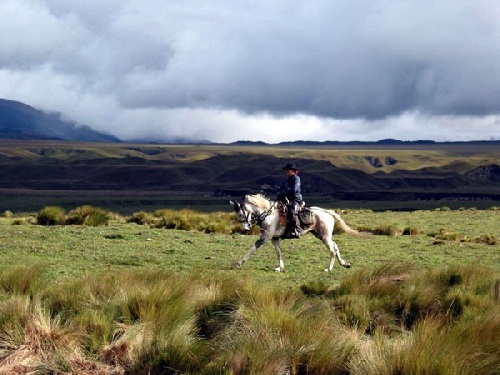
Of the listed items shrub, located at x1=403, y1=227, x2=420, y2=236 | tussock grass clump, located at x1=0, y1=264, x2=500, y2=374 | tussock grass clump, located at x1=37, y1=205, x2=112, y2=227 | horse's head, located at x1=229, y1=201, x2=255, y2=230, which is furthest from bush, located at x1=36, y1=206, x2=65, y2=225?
tussock grass clump, located at x1=0, y1=264, x2=500, y2=374

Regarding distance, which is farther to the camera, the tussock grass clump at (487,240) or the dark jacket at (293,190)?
the tussock grass clump at (487,240)

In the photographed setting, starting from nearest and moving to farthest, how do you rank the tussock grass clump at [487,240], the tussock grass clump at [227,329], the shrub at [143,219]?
the tussock grass clump at [227,329] → the tussock grass clump at [487,240] → the shrub at [143,219]

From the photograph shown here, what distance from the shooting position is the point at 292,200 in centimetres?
1548

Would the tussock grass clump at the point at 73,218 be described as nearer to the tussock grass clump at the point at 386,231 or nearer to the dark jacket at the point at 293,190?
the tussock grass clump at the point at 386,231

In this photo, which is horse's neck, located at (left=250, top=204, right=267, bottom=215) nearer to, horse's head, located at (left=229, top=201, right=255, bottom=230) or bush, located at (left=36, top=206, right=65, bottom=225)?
horse's head, located at (left=229, top=201, right=255, bottom=230)

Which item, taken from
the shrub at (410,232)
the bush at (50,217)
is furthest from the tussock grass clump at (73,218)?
the shrub at (410,232)

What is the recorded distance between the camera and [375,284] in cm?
1148

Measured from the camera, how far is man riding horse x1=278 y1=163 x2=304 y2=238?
608 inches

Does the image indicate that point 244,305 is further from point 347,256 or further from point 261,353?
point 347,256

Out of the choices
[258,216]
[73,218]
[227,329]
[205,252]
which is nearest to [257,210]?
[258,216]

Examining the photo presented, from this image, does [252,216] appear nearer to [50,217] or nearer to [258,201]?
[258,201]

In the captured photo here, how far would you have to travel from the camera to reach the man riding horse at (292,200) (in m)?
15.4

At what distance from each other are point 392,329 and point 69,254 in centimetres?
909

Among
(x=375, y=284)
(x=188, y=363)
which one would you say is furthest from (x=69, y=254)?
(x=188, y=363)
